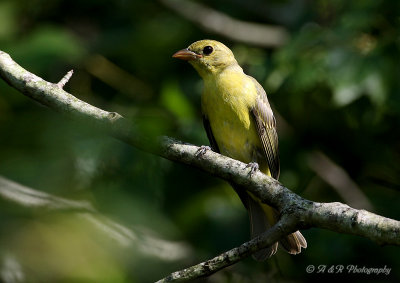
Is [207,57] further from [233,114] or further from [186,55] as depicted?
[233,114]

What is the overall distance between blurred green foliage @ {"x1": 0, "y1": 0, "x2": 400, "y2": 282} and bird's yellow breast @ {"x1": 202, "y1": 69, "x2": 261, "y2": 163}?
0.21 m

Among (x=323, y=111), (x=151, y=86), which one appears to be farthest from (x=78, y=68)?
(x=323, y=111)

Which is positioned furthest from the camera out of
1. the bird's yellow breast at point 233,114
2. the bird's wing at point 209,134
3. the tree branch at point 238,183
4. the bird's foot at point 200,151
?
the bird's wing at point 209,134

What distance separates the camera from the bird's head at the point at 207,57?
6.20 meters

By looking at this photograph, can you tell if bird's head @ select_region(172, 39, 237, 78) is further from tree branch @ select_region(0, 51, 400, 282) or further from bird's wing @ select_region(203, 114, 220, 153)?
tree branch @ select_region(0, 51, 400, 282)

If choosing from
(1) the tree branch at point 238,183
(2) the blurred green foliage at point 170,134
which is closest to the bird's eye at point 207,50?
(2) the blurred green foliage at point 170,134

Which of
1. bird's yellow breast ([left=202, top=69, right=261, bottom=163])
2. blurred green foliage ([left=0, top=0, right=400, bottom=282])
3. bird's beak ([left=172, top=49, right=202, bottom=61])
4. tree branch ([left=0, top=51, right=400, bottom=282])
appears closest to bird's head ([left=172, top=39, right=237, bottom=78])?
bird's beak ([left=172, top=49, right=202, bottom=61])

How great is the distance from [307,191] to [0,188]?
11.1 ft

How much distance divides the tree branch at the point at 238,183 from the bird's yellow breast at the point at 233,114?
1676 mm

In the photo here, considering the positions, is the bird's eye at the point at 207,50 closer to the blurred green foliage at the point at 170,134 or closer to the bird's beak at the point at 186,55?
the bird's beak at the point at 186,55

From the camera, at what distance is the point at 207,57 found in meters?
6.26

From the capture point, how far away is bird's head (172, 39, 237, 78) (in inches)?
244

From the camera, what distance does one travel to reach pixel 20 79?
4.23m

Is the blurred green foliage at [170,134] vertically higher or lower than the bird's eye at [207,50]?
lower
